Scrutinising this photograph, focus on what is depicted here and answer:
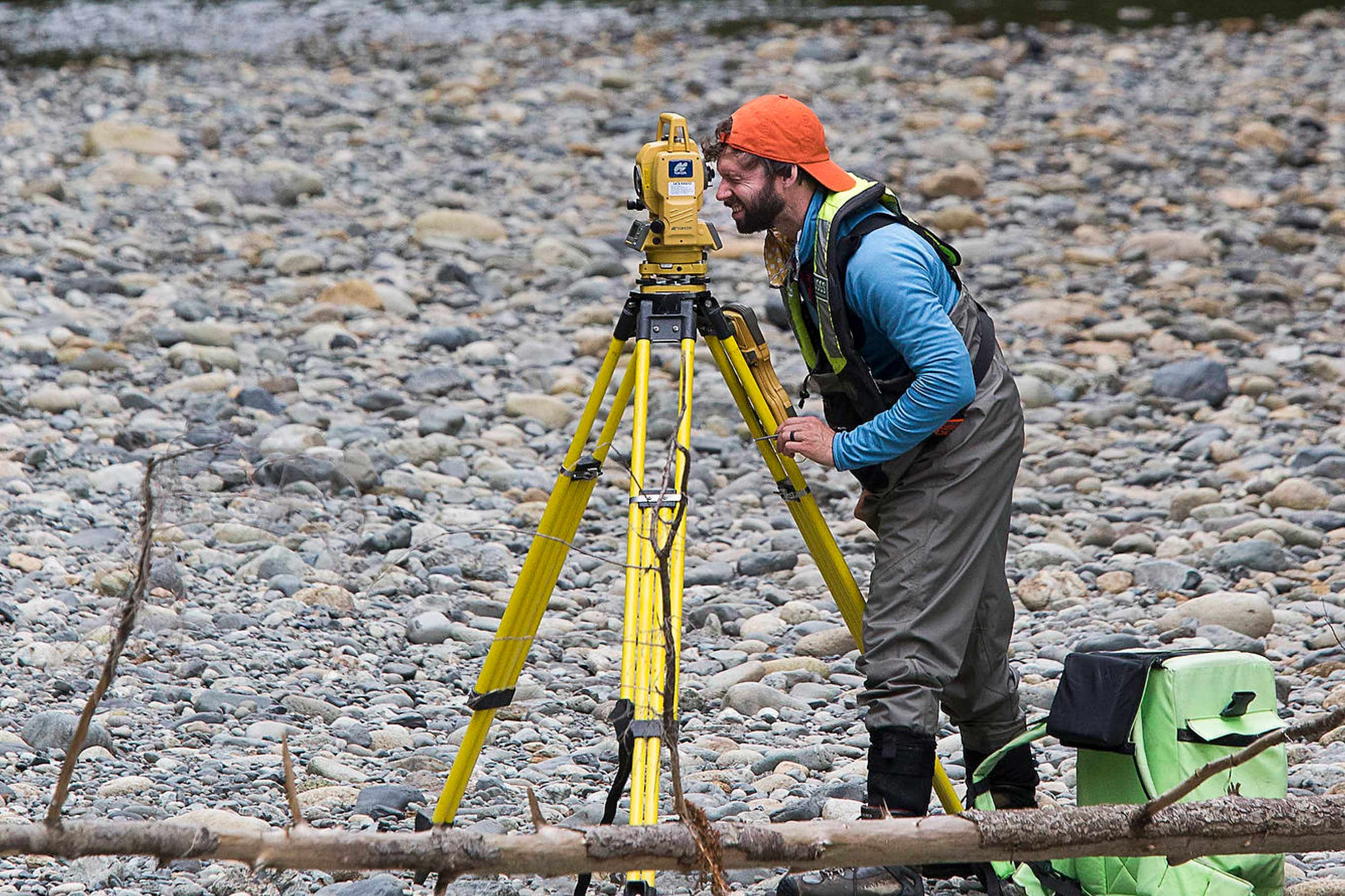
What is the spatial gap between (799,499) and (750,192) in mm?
714

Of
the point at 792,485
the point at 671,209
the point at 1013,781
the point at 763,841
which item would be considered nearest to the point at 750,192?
the point at 671,209

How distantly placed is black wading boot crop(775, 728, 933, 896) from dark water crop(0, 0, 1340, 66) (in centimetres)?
1490

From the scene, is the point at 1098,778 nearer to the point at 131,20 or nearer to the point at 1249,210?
the point at 1249,210

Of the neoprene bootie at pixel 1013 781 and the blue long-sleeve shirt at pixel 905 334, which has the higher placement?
the blue long-sleeve shirt at pixel 905 334

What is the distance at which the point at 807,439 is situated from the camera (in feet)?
11.4

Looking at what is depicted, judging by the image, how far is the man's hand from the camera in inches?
136

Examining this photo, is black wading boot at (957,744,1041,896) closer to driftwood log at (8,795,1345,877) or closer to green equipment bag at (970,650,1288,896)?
green equipment bag at (970,650,1288,896)

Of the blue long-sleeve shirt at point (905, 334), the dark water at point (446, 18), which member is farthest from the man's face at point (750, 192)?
the dark water at point (446, 18)

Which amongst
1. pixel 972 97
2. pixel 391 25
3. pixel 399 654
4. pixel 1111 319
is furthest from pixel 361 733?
pixel 391 25

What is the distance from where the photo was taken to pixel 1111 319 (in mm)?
9477

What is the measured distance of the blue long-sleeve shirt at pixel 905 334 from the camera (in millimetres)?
3350

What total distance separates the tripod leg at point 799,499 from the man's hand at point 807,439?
0.17 ft

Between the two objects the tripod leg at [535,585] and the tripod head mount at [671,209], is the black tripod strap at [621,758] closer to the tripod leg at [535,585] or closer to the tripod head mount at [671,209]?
the tripod leg at [535,585]

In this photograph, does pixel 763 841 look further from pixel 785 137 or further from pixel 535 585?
pixel 785 137
